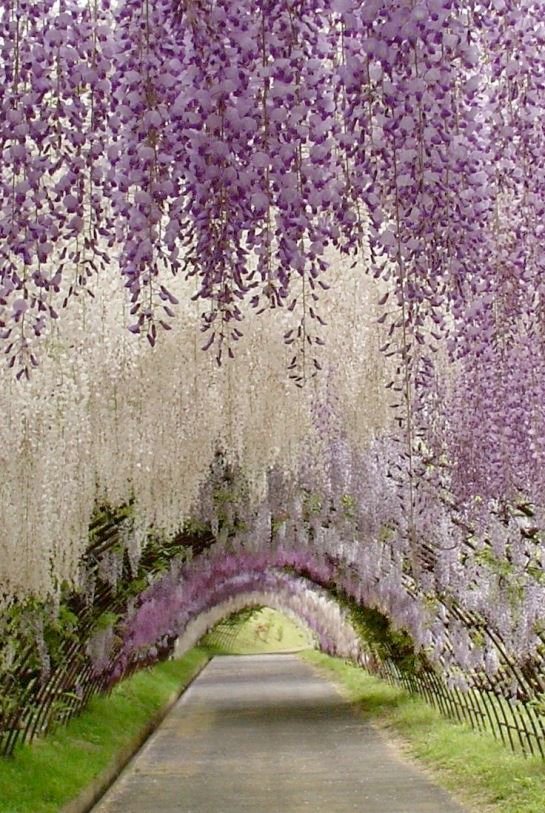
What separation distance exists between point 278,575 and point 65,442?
71.9ft

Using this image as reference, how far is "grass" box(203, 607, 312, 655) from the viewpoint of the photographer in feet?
170

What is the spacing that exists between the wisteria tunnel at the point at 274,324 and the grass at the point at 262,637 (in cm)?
3102

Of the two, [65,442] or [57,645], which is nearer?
[65,442]

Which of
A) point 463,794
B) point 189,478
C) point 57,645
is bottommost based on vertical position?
point 463,794

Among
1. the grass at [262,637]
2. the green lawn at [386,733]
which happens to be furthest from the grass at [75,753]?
the grass at [262,637]

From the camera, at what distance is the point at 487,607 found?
11.8 m

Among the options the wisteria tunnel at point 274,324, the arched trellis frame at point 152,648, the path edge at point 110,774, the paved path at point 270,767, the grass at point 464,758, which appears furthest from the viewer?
the arched trellis frame at point 152,648

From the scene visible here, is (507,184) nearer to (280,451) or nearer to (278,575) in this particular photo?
(280,451)

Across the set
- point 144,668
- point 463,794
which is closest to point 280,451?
point 463,794

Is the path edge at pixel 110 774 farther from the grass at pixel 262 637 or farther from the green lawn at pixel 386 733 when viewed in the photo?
the grass at pixel 262 637

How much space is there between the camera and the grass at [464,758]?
1102cm

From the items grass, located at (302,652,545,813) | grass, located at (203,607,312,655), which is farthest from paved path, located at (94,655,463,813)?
grass, located at (203,607,312,655)

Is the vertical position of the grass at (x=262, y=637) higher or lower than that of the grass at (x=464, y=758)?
higher

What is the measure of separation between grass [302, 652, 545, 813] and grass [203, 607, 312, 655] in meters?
28.5
